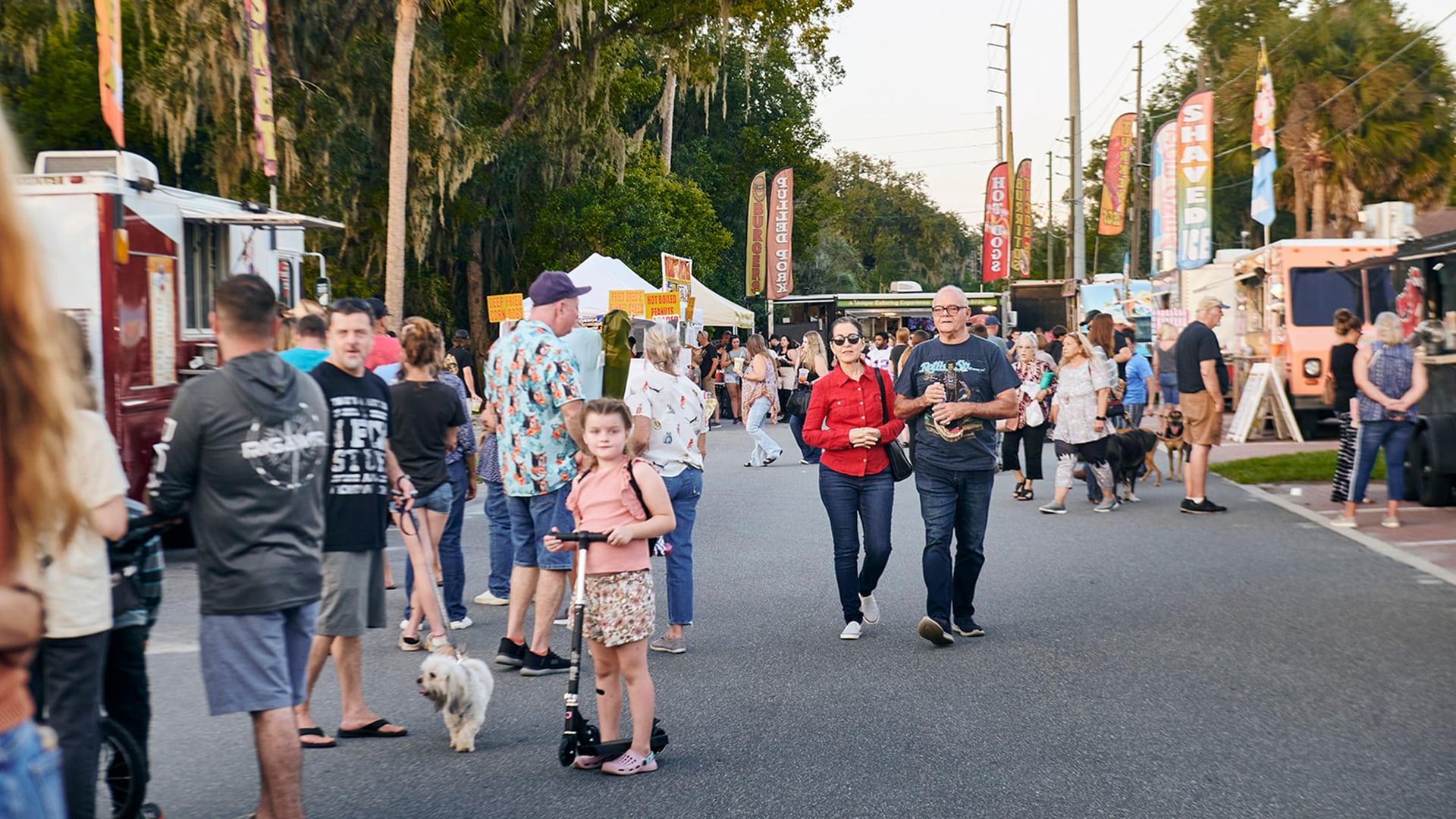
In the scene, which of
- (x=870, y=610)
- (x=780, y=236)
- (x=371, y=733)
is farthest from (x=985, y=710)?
(x=780, y=236)

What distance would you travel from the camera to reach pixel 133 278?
10.7 metres

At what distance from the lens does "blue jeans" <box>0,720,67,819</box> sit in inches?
81.4

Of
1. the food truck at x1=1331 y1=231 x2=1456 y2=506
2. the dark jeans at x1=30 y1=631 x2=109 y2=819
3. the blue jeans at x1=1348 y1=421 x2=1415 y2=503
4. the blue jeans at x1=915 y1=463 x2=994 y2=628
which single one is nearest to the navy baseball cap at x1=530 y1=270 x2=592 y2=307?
the blue jeans at x1=915 y1=463 x2=994 y2=628

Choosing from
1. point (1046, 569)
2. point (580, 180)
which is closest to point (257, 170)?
point (580, 180)

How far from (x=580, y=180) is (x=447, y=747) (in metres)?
28.9

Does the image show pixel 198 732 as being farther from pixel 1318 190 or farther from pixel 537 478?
pixel 1318 190

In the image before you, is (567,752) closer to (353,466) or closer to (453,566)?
(353,466)

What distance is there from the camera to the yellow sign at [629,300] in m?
→ 22.9

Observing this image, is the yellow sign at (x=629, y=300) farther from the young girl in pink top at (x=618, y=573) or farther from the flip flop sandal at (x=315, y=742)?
the young girl in pink top at (x=618, y=573)

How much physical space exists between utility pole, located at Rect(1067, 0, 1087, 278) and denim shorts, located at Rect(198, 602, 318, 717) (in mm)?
36962

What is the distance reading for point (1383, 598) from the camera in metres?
9.05

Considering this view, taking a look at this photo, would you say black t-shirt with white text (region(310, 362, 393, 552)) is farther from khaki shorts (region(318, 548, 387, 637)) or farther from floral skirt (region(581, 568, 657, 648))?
floral skirt (region(581, 568, 657, 648))

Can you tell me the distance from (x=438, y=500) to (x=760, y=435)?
39.9 ft

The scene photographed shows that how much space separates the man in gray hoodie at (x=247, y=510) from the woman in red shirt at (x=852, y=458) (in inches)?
159
